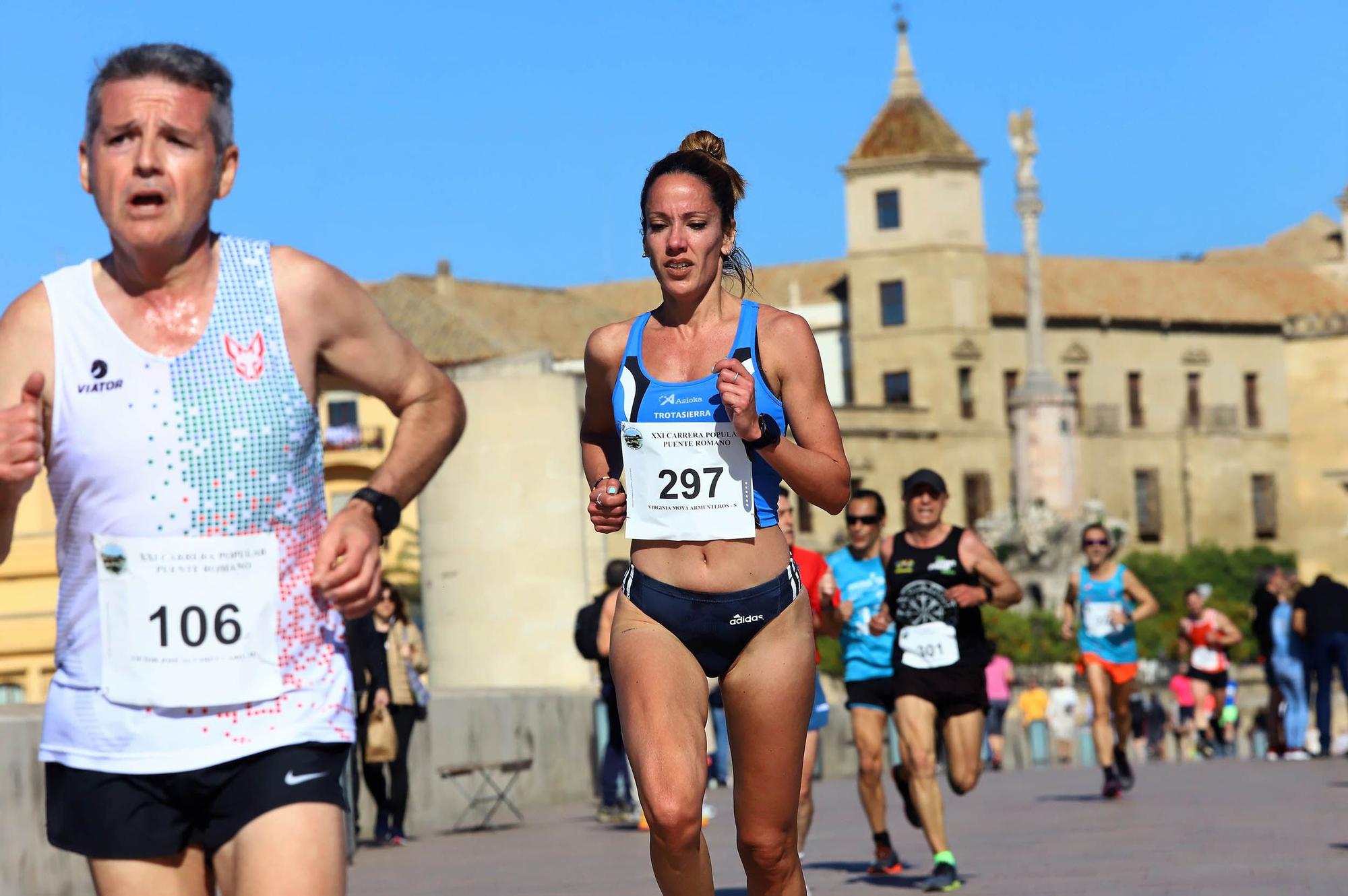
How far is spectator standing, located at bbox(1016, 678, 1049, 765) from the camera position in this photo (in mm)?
36469

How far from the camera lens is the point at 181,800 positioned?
467cm

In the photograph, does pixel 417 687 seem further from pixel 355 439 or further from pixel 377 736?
pixel 355 439

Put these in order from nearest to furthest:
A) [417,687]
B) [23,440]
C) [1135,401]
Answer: [23,440], [417,687], [1135,401]

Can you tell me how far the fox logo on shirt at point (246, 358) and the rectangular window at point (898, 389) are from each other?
97.5 m

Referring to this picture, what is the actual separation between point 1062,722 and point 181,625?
35.6 m

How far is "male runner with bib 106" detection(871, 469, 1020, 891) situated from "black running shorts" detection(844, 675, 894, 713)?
353 millimetres

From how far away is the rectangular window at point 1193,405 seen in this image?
109250 mm

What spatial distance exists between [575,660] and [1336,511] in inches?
3533

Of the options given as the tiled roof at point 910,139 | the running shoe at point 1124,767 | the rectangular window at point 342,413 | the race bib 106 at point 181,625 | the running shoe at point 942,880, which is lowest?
the running shoe at point 1124,767

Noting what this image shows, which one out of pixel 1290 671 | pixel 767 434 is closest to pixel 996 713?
pixel 1290 671

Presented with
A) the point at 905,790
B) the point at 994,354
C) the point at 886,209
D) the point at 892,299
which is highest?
the point at 886,209

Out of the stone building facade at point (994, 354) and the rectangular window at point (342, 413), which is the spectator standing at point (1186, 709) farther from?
the rectangular window at point (342, 413)

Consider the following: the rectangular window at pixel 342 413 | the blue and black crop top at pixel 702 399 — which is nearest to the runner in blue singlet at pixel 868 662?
the blue and black crop top at pixel 702 399

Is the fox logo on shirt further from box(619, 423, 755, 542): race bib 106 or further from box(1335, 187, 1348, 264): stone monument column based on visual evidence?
box(1335, 187, 1348, 264): stone monument column
